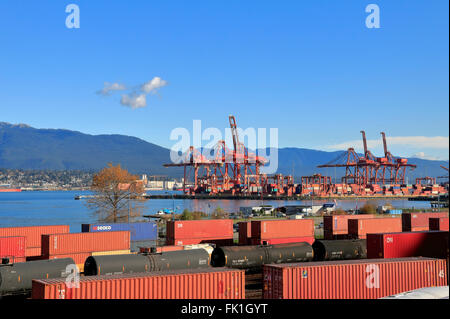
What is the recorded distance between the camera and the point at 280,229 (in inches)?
1740

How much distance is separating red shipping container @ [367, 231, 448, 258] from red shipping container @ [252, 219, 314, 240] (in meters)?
13.9

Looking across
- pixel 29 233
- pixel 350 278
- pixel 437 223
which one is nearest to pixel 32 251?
pixel 29 233

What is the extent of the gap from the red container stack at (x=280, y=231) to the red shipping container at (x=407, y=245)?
13.9 m

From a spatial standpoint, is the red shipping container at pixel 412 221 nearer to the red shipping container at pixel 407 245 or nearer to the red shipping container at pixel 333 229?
the red shipping container at pixel 333 229

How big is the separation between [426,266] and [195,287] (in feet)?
40.0

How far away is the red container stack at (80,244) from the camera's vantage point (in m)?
34.9

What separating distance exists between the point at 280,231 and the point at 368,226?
10050 millimetres

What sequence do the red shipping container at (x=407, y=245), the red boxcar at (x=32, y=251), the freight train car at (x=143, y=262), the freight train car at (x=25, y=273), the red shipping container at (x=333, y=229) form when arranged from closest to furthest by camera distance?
1. the freight train car at (x=25, y=273)
2. the freight train car at (x=143, y=262)
3. the red shipping container at (x=407, y=245)
4. the red boxcar at (x=32, y=251)
5. the red shipping container at (x=333, y=229)

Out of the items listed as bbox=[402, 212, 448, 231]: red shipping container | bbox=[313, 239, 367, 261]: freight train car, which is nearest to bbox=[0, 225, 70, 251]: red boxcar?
bbox=[313, 239, 367, 261]: freight train car

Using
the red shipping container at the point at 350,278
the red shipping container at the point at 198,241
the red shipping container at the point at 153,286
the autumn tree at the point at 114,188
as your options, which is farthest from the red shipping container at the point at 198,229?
the autumn tree at the point at 114,188
